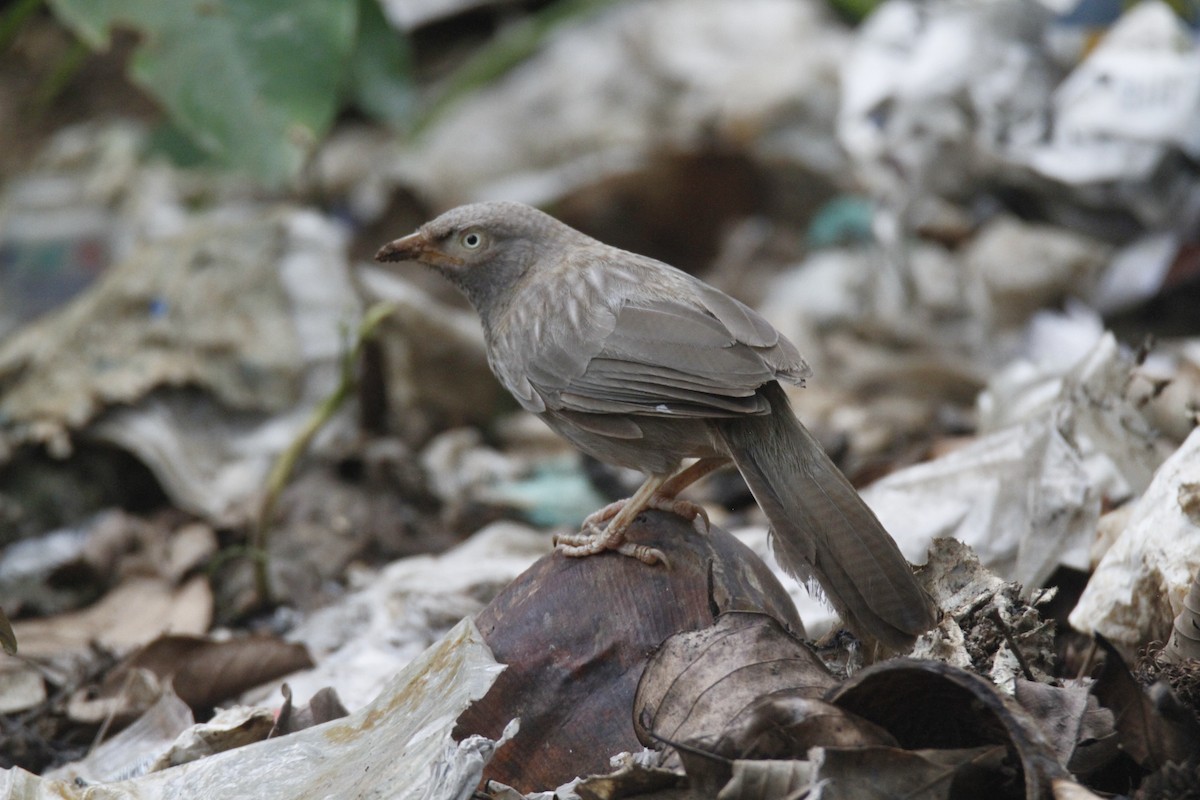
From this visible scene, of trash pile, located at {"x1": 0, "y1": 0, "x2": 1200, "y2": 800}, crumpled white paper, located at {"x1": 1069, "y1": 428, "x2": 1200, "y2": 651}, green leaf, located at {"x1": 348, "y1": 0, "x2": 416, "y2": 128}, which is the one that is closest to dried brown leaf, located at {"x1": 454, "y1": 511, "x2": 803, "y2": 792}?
trash pile, located at {"x1": 0, "y1": 0, "x2": 1200, "y2": 800}

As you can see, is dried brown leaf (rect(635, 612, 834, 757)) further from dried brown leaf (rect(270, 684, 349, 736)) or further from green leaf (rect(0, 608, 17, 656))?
green leaf (rect(0, 608, 17, 656))

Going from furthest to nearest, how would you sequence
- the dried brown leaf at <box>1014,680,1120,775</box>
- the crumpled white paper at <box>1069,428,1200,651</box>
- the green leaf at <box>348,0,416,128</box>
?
the green leaf at <box>348,0,416,128</box>, the crumpled white paper at <box>1069,428,1200,651</box>, the dried brown leaf at <box>1014,680,1120,775</box>

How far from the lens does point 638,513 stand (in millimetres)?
3246

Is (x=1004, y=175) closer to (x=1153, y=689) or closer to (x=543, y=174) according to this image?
(x=543, y=174)

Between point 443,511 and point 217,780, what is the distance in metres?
2.87

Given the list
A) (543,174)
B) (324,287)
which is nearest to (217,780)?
(324,287)

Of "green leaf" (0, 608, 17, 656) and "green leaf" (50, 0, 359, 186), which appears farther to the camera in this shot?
"green leaf" (50, 0, 359, 186)

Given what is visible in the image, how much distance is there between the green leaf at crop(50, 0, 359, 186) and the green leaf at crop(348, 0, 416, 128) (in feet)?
Result: 4.35

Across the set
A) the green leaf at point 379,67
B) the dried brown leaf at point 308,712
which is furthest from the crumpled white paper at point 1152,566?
the green leaf at point 379,67

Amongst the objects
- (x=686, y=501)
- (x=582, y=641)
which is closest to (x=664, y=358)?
(x=686, y=501)

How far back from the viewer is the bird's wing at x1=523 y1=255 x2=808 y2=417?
125 inches

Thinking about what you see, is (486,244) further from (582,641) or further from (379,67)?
(379,67)

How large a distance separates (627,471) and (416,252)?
1895 mm

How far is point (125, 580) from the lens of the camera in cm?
499
